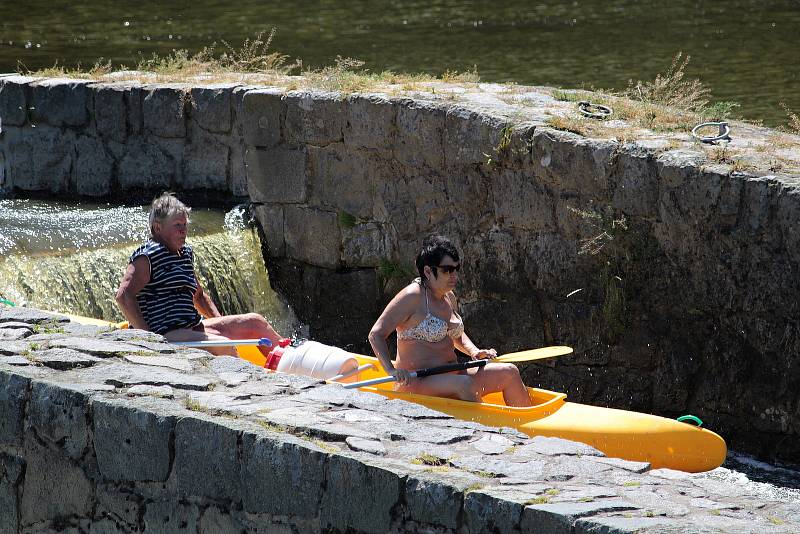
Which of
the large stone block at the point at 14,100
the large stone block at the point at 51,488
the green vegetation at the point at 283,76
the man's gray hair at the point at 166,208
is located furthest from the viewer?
the large stone block at the point at 14,100

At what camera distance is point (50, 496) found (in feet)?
13.0

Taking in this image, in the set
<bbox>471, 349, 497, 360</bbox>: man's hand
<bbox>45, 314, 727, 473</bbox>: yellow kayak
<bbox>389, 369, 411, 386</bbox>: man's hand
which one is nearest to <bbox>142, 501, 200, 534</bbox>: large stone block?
<bbox>45, 314, 727, 473</bbox>: yellow kayak

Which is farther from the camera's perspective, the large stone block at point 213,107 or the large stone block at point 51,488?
the large stone block at point 213,107

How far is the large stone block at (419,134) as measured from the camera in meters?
7.48

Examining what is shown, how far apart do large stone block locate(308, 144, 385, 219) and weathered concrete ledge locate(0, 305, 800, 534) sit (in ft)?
12.2

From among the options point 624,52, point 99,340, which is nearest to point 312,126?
point 99,340

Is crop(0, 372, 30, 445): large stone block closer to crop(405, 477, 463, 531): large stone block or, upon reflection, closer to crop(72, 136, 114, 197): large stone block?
crop(405, 477, 463, 531): large stone block

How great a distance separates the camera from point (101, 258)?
7957mm

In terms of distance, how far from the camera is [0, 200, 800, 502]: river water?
25.1 feet

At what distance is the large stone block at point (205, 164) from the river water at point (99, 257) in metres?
0.31

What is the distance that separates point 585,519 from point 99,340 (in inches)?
84.6

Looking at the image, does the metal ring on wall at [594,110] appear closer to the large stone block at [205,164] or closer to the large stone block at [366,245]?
the large stone block at [366,245]

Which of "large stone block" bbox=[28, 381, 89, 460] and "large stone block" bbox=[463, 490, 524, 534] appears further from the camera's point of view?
"large stone block" bbox=[28, 381, 89, 460]

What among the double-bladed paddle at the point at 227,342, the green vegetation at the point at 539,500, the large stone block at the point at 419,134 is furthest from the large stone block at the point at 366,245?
the green vegetation at the point at 539,500
